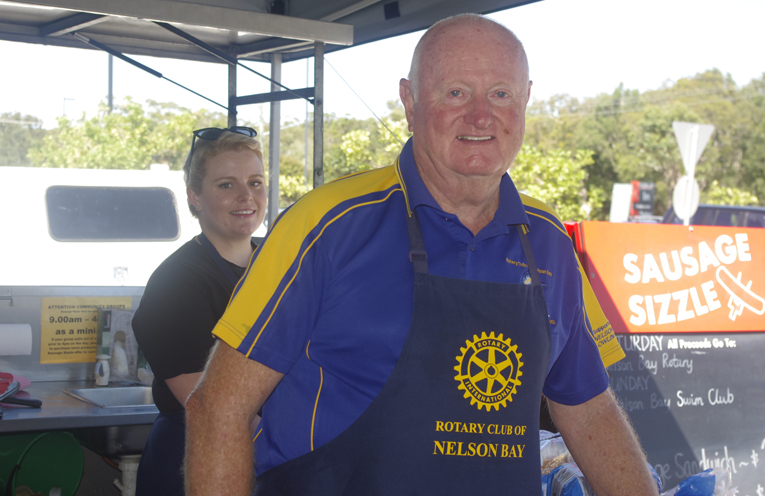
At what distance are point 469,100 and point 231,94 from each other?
3907 mm

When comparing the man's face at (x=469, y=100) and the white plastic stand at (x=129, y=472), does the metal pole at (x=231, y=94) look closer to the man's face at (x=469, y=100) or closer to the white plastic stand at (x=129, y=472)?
the white plastic stand at (x=129, y=472)

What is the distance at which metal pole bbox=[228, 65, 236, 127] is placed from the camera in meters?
4.88

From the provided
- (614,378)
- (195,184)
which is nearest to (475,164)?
(195,184)

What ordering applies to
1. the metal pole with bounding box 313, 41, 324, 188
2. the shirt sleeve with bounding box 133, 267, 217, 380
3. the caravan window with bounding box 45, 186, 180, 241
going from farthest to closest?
1. the caravan window with bounding box 45, 186, 180, 241
2. the metal pole with bounding box 313, 41, 324, 188
3. the shirt sleeve with bounding box 133, 267, 217, 380

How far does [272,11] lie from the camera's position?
418 centimetres

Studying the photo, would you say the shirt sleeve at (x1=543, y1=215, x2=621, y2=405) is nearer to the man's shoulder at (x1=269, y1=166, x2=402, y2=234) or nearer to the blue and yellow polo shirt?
the blue and yellow polo shirt

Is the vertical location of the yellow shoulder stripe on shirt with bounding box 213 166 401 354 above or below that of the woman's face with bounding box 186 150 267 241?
below

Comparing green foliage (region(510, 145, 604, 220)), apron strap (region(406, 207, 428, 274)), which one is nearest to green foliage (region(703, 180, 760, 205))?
green foliage (region(510, 145, 604, 220))

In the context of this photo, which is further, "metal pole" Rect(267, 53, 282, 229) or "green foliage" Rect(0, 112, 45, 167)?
"green foliage" Rect(0, 112, 45, 167)

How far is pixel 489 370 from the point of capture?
121cm

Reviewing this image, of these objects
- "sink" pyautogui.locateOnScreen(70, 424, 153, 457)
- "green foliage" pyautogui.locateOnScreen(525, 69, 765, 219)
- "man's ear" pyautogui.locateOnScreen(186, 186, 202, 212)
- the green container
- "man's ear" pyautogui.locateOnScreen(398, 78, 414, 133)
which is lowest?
the green container

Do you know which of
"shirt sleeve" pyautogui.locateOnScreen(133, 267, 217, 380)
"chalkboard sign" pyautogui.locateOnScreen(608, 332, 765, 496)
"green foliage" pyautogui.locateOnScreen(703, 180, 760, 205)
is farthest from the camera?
"green foliage" pyautogui.locateOnScreen(703, 180, 760, 205)

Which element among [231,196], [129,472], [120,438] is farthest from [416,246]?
[129,472]

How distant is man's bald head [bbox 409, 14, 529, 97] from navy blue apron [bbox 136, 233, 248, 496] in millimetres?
1253
